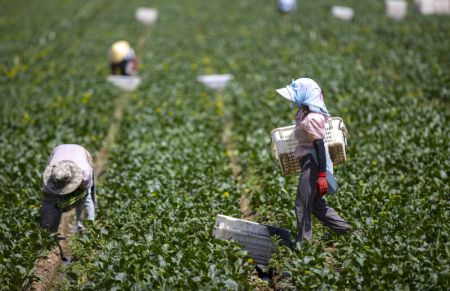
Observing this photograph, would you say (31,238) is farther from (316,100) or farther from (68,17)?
(68,17)

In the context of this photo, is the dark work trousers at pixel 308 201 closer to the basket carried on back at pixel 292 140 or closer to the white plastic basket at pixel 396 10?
the basket carried on back at pixel 292 140

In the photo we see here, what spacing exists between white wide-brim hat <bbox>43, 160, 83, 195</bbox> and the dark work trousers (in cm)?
239

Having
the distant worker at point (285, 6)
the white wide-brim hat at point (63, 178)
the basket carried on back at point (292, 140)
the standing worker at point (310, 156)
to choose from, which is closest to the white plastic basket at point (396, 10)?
the distant worker at point (285, 6)

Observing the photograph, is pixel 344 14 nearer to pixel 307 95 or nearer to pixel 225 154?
pixel 225 154

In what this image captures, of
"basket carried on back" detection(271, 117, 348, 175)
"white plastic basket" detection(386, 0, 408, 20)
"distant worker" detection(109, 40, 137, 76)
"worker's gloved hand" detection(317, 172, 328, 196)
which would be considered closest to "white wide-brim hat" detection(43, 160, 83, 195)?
"basket carried on back" detection(271, 117, 348, 175)

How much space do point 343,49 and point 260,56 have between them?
2551 millimetres

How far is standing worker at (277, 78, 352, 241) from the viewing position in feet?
19.1

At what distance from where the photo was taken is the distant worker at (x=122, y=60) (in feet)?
48.2

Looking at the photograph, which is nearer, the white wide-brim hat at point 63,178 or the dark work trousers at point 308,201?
the dark work trousers at point 308,201

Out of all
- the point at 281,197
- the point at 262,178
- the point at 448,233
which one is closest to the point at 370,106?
the point at 262,178

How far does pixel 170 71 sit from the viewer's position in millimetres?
15562

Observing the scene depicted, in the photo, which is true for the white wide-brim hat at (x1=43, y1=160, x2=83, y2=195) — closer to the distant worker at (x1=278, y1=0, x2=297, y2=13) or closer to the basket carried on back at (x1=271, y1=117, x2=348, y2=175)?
the basket carried on back at (x1=271, y1=117, x2=348, y2=175)

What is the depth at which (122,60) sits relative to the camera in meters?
14.7

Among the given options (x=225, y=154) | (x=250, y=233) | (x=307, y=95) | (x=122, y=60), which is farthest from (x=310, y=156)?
(x=122, y=60)
